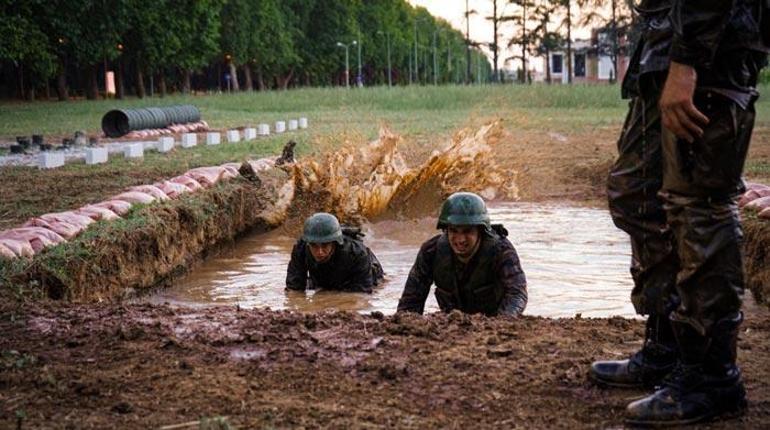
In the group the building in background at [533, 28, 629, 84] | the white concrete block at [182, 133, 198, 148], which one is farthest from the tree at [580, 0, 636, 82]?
the white concrete block at [182, 133, 198, 148]

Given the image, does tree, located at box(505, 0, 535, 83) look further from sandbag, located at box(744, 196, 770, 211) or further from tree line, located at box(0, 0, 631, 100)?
sandbag, located at box(744, 196, 770, 211)

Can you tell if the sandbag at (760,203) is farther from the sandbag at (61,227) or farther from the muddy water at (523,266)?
the sandbag at (61,227)

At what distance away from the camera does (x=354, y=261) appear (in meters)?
10.6

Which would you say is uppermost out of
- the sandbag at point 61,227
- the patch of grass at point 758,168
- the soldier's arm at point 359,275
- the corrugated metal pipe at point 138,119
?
the corrugated metal pipe at point 138,119

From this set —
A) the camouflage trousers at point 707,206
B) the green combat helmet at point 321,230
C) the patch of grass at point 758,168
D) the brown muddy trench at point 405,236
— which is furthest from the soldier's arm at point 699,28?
the patch of grass at point 758,168

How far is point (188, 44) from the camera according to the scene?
5775 cm

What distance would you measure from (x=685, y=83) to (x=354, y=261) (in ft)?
22.4

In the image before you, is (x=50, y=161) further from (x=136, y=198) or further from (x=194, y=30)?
(x=194, y=30)

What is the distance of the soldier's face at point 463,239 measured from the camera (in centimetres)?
772

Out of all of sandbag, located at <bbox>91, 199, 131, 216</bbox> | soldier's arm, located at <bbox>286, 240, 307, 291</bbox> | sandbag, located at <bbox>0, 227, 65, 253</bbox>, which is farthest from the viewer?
sandbag, located at <bbox>91, 199, 131, 216</bbox>

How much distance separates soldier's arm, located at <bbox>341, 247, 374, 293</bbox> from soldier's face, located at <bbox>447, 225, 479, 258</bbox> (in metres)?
2.86

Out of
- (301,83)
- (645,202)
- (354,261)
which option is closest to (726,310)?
(645,202)

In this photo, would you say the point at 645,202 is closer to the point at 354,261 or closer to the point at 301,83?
the point at 354,261

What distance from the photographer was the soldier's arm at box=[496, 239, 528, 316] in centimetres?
765
